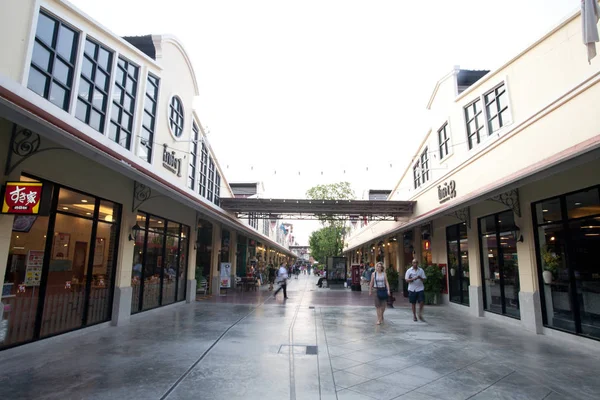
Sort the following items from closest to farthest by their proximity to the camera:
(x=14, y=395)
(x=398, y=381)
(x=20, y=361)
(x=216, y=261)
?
(x=14, y=395) < (x=398, y=381) < (x=20, y=361) < (x=216, y=261)

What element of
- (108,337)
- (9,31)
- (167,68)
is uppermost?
(167,68)

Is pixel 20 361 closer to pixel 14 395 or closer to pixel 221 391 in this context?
pixel 14 395

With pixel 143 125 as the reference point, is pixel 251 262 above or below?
below

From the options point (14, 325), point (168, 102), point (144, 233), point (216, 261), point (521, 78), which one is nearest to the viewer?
point (14, 325)

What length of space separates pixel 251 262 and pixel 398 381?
24013 mm

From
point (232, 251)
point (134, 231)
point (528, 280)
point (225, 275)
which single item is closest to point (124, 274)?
point (134, 231)

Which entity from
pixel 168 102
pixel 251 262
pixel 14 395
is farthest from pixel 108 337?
pixel 251 262

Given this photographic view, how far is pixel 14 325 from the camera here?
6082 mm

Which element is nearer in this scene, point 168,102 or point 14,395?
point 14,395

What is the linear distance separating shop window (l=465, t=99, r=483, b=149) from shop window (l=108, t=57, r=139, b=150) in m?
11.3

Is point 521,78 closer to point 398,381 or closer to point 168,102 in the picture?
point 398,381

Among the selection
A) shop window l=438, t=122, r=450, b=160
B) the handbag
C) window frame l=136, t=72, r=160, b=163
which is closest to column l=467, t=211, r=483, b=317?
shop window l=438, t=122, r=450, b=160

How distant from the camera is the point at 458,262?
42.8 ft

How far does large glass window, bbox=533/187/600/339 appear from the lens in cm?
704
